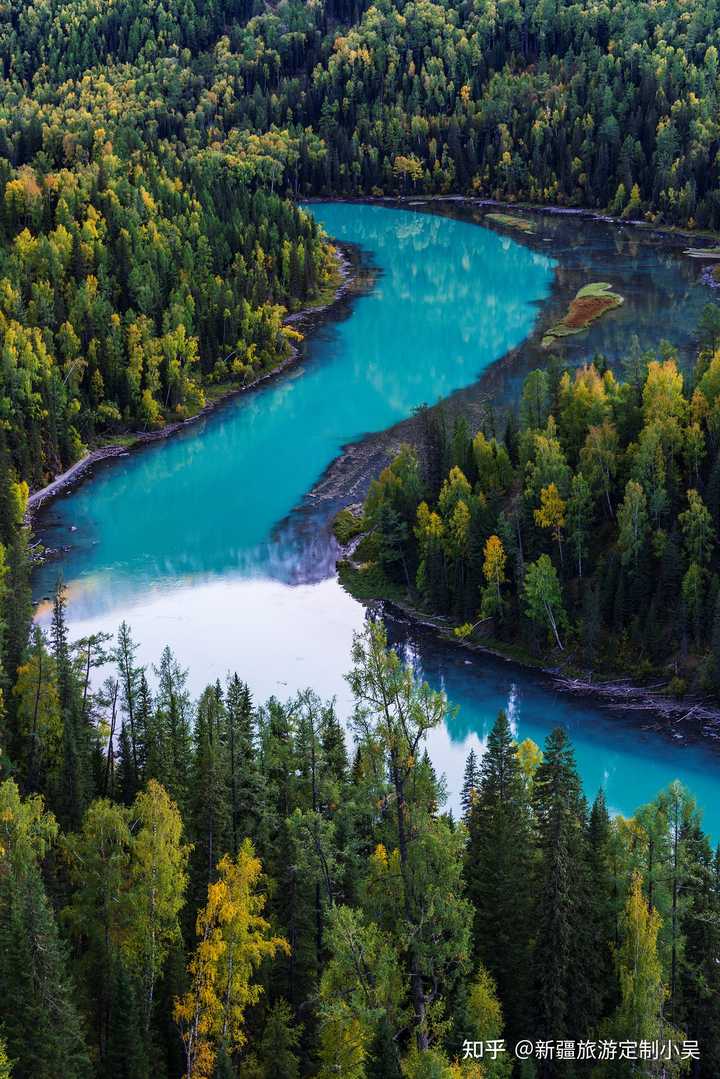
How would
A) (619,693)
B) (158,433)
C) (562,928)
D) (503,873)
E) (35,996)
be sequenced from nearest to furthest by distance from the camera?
(35,996) < (562,928) < (503,873) < (619,693) < (158,433)

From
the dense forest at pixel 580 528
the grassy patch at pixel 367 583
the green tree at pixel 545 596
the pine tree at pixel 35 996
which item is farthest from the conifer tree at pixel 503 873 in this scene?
the grassy patch at pixel 367 583

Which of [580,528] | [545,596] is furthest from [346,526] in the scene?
[545,596]

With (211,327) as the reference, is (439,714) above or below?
above

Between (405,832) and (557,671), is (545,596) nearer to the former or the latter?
(557,671)

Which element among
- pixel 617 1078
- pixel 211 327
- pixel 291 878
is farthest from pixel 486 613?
pixel 211 327

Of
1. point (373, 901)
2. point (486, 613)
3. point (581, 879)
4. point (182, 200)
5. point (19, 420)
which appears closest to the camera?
point (373, 901)

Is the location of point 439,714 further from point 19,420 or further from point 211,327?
point 211,327

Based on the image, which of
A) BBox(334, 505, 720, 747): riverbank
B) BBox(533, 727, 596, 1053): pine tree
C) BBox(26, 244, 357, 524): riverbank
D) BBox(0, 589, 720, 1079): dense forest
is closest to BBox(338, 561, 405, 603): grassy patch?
BBox(334, 505, 720, 747): riverbank
